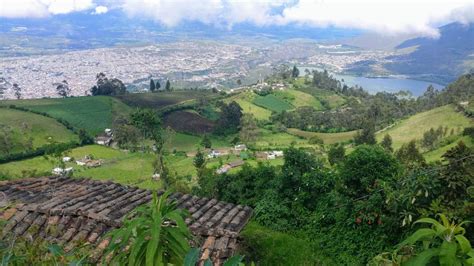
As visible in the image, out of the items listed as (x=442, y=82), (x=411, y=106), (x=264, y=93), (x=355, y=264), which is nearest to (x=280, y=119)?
(x=264, y=93)

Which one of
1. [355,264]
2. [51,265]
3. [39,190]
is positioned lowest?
[355,264]

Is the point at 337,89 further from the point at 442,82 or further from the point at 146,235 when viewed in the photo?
the point at 146,235

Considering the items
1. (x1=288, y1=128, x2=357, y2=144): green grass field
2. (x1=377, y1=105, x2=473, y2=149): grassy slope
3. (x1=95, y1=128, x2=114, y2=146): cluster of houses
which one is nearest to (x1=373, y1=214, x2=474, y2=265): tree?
(x1=377, y1=105, x2=473, y2=149): grassy slope

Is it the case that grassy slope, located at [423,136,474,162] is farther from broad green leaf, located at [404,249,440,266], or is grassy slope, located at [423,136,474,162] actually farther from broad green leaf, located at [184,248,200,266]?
broad green leaf, located at [184,248,200,266]

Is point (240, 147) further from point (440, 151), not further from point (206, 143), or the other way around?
point (440, 151)

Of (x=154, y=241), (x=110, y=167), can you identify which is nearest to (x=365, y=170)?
(x=154, y=241)

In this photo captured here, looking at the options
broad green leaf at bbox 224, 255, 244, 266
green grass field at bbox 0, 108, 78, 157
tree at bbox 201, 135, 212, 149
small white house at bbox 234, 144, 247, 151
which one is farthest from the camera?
tree at bbox 201, 135, 212, 149
